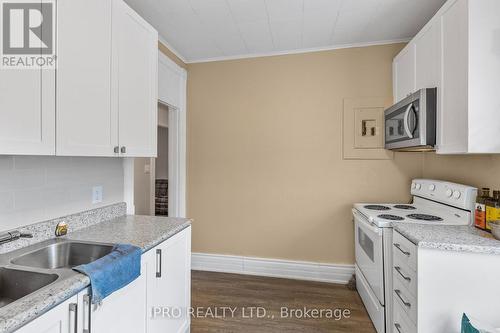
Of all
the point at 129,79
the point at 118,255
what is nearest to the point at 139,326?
the point at 118,255

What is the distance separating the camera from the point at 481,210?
1672 millimetres

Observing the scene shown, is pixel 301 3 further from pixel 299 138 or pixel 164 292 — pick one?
pixel 164 292

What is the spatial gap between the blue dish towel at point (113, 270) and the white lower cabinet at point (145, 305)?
0.05 metres

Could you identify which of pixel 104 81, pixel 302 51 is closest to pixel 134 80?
pixel 104 81

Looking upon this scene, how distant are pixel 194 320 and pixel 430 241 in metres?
1.89

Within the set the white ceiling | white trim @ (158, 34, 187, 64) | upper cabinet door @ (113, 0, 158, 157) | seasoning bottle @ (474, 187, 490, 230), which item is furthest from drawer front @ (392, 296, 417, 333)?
white trim @ (158, 34, 187, 64)

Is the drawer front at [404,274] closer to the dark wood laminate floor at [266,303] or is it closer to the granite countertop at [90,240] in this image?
the dark wood laminate floor at [266,303]

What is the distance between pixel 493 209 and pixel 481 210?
9cm

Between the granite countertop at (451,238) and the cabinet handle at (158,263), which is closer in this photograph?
the granite countertop at (451,238)

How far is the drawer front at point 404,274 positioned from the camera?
154 centimetres

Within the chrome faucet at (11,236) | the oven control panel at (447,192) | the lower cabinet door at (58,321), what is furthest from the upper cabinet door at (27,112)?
the oven control panel at (447,192)

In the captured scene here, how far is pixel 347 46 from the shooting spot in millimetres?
2887

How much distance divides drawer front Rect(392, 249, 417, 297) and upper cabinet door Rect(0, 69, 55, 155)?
2.03 meters

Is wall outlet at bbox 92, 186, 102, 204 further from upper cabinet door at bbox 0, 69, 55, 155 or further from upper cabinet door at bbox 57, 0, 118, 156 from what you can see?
upper cabinet door at bbox 0, 69, 55, 155
